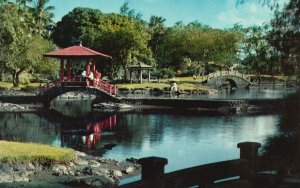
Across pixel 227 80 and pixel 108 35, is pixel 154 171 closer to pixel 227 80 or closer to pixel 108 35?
pixel 108 35

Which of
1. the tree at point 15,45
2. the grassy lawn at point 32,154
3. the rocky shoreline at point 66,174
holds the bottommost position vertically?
the rocky shoreline at point 66,174

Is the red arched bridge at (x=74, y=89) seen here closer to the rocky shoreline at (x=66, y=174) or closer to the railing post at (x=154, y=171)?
the rocky shoreline at (x=66, y=174)

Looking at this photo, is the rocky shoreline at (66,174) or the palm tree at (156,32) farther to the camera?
the palm tree at (156,32)

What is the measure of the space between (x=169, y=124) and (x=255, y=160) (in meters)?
26.4

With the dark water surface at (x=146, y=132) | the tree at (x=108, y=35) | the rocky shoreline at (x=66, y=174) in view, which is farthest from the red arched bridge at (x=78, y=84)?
the rocky shoreline at (x=66, y=174)

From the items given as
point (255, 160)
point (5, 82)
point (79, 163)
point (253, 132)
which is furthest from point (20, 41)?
point (255, 160)

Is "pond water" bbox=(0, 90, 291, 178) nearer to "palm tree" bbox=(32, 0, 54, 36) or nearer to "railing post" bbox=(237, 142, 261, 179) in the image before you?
"railing post" bbox=(237, 142, 261, 179)

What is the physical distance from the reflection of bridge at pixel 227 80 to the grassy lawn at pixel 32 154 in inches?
2420

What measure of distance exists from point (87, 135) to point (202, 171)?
21.6m

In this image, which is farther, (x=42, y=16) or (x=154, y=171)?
(x=42, y=16)

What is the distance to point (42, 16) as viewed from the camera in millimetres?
74312

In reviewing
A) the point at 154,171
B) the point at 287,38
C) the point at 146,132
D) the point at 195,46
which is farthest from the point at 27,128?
the point at 195,46

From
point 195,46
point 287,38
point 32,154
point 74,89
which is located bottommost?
point 32,154

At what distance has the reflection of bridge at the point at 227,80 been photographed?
79500 millimetres
